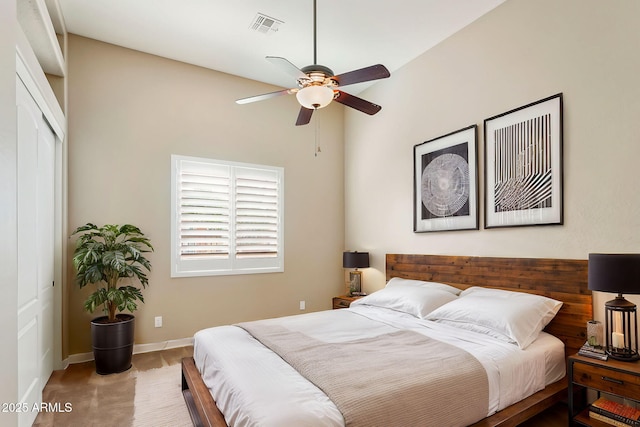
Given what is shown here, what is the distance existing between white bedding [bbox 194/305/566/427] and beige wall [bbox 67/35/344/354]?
1.64 m

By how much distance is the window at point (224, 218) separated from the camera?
4.34 meters

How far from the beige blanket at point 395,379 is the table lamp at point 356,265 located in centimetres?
223

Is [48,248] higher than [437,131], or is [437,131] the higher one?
[437,131]

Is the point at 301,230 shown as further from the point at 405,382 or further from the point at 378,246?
the point at 405,382

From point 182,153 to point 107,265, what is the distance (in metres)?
1.59

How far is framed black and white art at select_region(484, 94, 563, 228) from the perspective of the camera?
2883 millimetres

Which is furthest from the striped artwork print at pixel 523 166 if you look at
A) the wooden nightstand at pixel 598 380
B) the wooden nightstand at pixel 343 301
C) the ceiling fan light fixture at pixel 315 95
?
the wooden nightstand at pixel 343 301

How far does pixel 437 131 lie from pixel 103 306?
13.8ft

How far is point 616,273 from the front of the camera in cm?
214

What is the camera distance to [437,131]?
4.01 m

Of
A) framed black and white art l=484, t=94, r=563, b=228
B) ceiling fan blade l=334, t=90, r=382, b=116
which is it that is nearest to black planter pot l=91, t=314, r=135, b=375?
ceiling fan blade l=334, t=90, r=382, b=116

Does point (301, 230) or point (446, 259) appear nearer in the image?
point (446, 259)

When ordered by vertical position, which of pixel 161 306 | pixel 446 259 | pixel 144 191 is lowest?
pixel 161 306

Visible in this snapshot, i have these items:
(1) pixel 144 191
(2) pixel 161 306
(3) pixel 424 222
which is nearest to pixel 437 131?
(3) pixel 424 222
